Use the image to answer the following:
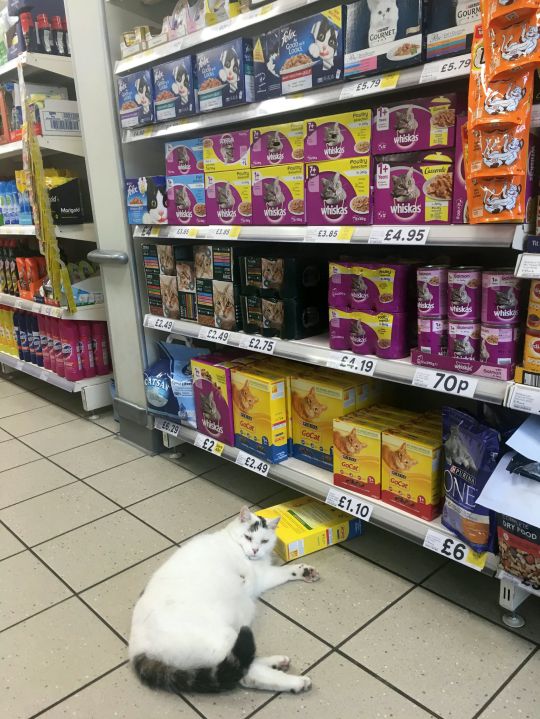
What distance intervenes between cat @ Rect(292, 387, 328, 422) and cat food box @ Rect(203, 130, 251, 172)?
90 cm

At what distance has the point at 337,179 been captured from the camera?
1.89 metres

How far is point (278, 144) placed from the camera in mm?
2059

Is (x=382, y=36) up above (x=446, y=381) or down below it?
above

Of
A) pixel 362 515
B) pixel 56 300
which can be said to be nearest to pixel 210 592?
pixel 362 515

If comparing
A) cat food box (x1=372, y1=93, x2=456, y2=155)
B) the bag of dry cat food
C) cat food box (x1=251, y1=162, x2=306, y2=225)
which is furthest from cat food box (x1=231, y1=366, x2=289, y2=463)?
cat food box (x1=372, y1=93, x2=456, y2=155)

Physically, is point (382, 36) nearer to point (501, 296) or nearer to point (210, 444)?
point (501, 296)

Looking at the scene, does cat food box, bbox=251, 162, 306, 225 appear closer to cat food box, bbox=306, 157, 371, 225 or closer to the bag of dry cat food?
cat food box, bbox=306, 157, 371, 225

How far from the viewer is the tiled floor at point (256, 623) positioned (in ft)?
5.07

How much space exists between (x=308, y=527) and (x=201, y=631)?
2.63 feet

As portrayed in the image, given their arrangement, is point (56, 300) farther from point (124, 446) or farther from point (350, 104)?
point (350, 104)

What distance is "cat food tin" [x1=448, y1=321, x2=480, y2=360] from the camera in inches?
65.0

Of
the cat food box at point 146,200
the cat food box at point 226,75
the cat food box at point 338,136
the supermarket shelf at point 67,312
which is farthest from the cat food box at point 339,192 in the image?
the supermarket shelf at point 67,312

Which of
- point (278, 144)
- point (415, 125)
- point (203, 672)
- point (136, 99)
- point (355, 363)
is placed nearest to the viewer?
point (203, 672)

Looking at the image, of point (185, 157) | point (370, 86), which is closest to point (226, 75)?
point (185, 157)
